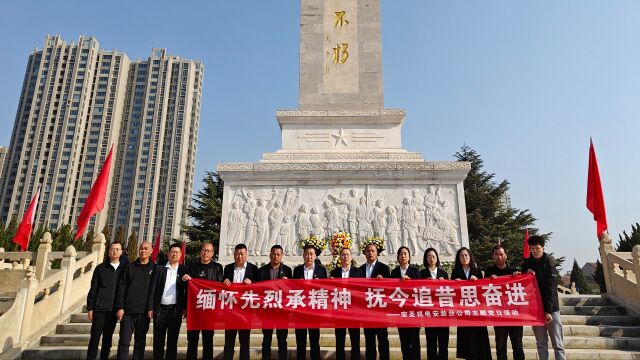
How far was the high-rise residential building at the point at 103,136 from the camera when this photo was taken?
56.9m

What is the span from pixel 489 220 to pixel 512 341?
1791 cm

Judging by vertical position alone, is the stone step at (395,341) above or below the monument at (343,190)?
below

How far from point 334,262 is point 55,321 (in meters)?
4.99

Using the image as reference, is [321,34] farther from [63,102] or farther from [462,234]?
[63,102]

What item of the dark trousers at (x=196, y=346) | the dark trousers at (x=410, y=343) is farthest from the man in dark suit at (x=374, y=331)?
the dark trousers at (x=196, y=346)

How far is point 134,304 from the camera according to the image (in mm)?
4531

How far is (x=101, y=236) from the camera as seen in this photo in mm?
8312

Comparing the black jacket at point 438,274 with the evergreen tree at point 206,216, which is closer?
the black jacket at point 438,274

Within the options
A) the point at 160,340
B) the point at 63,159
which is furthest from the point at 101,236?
the point at 63,159

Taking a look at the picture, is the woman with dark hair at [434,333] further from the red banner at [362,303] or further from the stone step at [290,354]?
the stone step at [290,354]

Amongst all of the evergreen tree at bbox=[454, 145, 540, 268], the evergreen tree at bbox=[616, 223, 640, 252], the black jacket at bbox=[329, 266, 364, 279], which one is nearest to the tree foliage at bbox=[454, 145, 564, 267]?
the evergreen tree at bbox=[454, 145, 540, 268]

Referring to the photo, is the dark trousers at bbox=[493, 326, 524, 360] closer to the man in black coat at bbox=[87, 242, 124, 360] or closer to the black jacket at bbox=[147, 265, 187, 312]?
the black jacket at bbox=[147, 265, 187, 312]

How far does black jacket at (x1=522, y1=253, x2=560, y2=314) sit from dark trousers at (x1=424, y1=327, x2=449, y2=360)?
3.77ft

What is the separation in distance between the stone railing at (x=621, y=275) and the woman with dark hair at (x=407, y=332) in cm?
430
